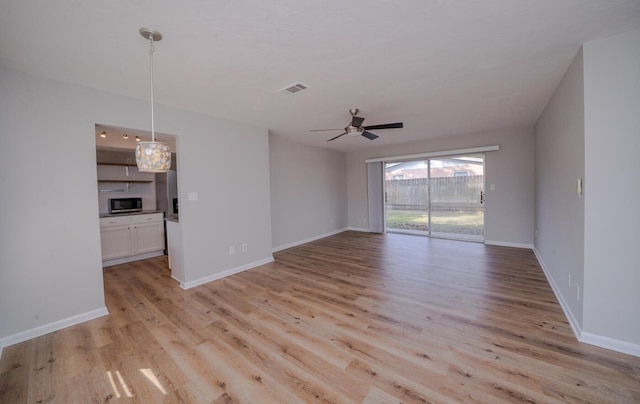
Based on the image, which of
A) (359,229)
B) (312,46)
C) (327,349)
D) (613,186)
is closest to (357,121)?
(312,46)

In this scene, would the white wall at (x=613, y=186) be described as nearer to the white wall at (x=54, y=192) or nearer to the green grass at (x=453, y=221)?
the green grass at (x=453, y=221)

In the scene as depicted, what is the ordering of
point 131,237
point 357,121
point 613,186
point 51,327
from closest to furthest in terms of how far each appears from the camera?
point 613,186 → point 51,327 → point 357,121 → point 131,237

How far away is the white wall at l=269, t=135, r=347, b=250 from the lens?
17.3ft

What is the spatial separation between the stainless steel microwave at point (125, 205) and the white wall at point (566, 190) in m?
6.83

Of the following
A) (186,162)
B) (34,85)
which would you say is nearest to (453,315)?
(186,162)

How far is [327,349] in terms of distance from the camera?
6.59ft

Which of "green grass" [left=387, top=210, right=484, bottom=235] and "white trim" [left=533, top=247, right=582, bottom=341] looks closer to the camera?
"white trim" [left=533, top=247, right=582, bottom=341]

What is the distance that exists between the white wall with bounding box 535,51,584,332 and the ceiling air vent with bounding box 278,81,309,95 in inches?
95.4

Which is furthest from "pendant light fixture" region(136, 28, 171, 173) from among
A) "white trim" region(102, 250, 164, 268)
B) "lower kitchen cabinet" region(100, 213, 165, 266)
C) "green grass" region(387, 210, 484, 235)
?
"green grass" region(387, 210, 484, 235)

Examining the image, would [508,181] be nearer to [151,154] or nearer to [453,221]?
[453,221]

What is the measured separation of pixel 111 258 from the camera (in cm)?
428

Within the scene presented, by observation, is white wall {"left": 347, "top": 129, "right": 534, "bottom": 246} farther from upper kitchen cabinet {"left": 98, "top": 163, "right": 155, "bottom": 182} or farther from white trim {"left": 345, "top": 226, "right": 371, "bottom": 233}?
upper kitchen cabinet {"left": 98, "top": 163, "right": 155, "bottom": 182}

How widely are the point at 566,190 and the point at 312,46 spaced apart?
9.30 ft

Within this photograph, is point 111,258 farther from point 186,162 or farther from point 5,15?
point 5,15
